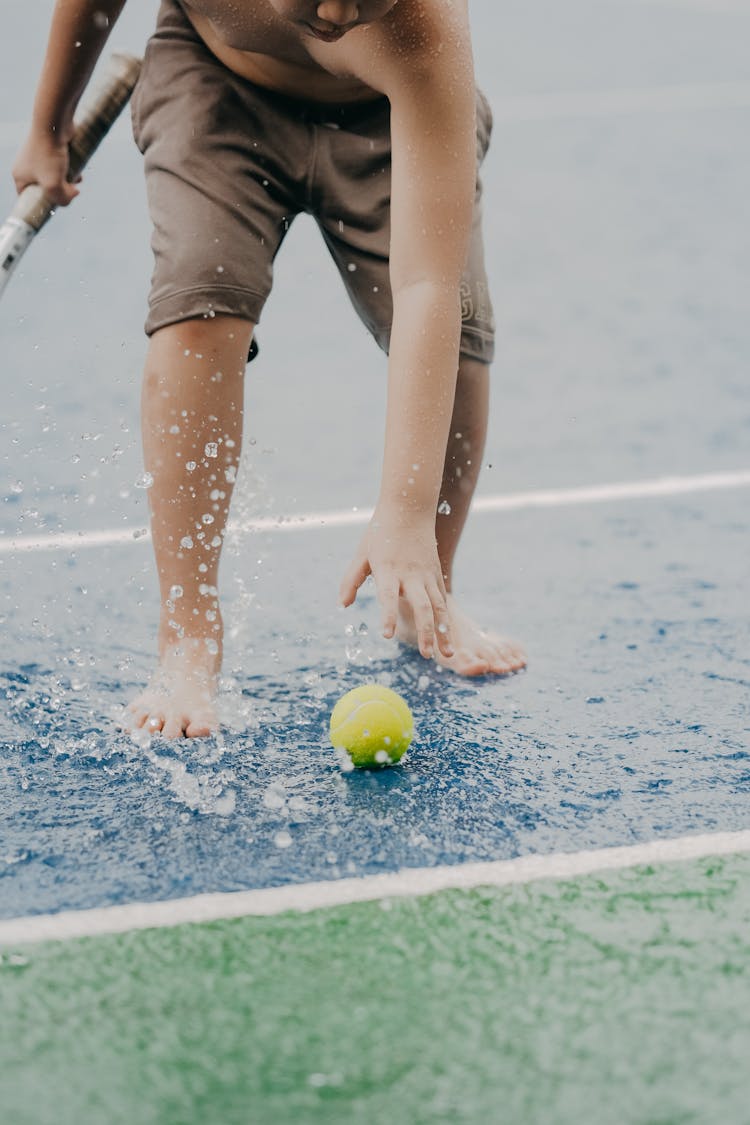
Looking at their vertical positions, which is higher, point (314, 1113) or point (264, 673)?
point (314, 1113)

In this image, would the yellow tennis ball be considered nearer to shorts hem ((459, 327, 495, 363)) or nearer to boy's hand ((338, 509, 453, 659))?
boy's hand ((338, 509, 453, 659))

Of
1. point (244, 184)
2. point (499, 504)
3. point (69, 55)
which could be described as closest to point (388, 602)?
point (244, 184)

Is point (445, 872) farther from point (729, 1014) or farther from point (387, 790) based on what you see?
point (729, 1014)

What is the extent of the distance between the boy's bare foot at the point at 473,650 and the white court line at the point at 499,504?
1.84 feet

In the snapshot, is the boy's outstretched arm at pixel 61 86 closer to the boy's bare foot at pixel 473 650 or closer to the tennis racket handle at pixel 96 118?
the tennis racket handle at pixel 96 118

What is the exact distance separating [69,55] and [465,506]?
→ 3.15ft

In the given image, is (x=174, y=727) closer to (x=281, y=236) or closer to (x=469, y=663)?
(x=469, y=663)

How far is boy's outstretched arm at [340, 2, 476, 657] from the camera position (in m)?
1.94

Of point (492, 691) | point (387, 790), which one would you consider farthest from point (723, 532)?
point (387, 790)

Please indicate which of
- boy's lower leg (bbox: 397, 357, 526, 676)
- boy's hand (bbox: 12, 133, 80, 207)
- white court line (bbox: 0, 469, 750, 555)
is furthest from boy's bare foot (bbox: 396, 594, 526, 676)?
boy's hand (bbox: 12, 133, 80, 207)

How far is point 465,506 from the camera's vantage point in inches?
98.3

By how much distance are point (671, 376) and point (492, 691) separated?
1814mm

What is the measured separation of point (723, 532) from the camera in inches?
116

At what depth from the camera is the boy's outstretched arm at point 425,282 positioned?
194 cm
